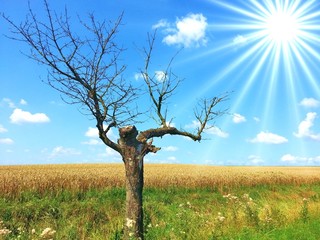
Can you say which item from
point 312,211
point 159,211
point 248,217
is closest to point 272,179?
point 159,211

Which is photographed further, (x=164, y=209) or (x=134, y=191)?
(x=164, y=209)

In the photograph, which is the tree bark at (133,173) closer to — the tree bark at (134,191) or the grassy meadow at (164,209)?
the tree bark at (134,191)

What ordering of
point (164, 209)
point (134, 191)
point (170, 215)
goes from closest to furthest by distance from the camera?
point (134, 191), point (170, 215), point (164, 209)

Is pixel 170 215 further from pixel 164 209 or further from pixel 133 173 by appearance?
pixel 133 173

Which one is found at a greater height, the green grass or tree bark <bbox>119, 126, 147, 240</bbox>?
tree bark <bbox>119, 126, 147, 240</bbox>

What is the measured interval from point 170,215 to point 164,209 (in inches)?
66.0

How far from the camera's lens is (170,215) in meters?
16.9

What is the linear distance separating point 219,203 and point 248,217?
38.7 feet

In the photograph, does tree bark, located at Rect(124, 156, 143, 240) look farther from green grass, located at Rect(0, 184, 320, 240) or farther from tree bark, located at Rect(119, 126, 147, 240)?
green grass, located at Rect(0, 184, 320, 240)

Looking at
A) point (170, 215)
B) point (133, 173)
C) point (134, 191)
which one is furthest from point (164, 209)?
point (133, 173)

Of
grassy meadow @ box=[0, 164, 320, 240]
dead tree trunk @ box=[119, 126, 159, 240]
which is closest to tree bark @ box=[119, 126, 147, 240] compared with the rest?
dead tree trunk @ box=[119, 126, 159, 240]

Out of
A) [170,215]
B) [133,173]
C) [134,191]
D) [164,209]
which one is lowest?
[170,215]

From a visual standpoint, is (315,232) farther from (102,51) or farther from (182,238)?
(102,51)

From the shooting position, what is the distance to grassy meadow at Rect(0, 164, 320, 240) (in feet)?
33.4
